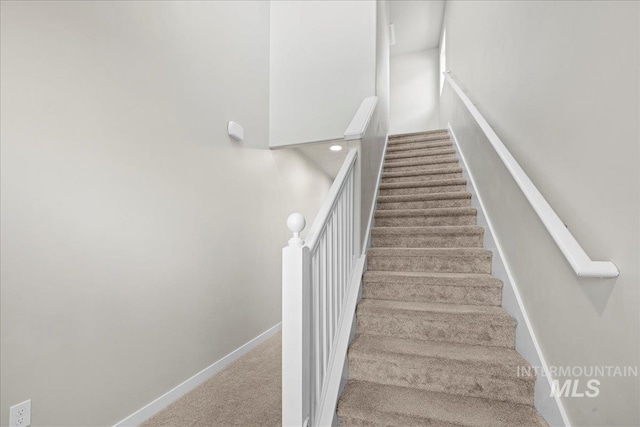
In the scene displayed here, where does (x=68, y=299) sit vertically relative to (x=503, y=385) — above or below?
above

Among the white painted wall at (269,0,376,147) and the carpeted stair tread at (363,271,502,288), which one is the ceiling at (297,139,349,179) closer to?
the white painted wall at (269,0,376,147)

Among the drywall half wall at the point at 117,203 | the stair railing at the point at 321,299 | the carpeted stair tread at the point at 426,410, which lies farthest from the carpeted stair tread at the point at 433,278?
the drywall half wall at the point at 117,203

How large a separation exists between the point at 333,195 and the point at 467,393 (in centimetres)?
117

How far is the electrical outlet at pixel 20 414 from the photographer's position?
1180 millimetres

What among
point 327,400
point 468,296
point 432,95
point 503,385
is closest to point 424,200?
point 468,296

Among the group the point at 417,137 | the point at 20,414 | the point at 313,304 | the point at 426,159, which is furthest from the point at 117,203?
the point at 417,137

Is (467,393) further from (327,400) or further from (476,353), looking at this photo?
(327,400)

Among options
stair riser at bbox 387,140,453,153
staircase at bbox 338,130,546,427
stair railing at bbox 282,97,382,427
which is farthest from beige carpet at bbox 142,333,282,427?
stair riser at bbox 387,140,453,153

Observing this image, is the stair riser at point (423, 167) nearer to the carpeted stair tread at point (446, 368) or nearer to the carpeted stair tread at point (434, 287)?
the carpeted stair tread at point (434, 287)

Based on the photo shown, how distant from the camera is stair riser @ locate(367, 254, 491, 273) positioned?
2.00 metres

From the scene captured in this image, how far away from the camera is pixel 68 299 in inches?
54.6

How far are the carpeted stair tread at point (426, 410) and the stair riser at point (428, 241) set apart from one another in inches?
42.9

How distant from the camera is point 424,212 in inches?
97.3

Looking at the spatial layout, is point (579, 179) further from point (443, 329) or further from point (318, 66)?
point (318, 66)
